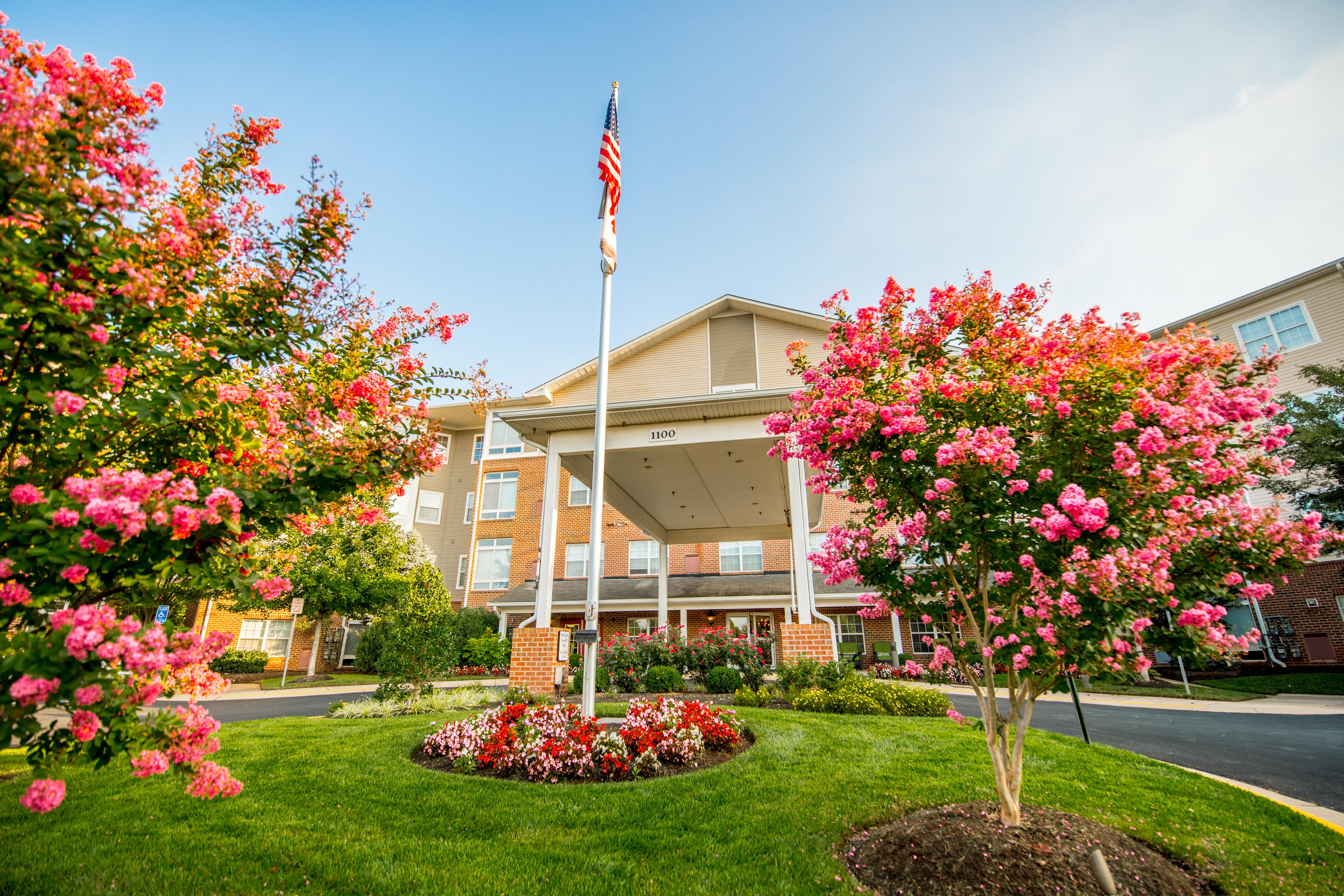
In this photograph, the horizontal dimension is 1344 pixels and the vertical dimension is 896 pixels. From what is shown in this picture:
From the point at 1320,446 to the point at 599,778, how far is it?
1894 centimetres

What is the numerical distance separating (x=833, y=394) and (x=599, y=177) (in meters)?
6.41

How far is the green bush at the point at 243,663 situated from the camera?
23953 mm

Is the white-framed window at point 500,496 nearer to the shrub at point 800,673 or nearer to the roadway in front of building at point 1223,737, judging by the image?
the roadway in front of building at point 1223,737

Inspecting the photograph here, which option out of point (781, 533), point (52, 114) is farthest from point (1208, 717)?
point (52, 114)

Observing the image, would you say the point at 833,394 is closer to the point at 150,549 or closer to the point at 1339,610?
the point at 150,549

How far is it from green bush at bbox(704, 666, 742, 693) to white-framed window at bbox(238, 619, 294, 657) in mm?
22643

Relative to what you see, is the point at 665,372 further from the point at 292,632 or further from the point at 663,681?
the point at 292,632

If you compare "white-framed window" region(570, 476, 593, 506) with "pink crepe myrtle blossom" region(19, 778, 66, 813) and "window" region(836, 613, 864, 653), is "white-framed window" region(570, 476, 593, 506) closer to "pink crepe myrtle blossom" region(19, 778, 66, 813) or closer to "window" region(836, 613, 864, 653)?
"window" region(836, 613, 864, 653)

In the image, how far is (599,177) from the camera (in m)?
9.06

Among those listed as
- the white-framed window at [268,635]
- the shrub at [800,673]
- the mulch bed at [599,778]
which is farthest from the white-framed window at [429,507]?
the mulch bed at [599,778]

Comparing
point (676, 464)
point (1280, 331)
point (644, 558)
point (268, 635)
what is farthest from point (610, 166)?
point (268, 635)

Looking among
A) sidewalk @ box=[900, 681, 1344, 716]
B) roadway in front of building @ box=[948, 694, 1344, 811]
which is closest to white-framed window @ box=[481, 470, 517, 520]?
sidewalk @ box=[900, 681, 1344, 716]

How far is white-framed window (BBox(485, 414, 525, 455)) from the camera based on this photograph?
29844 millimetres

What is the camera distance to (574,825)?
183 inches
